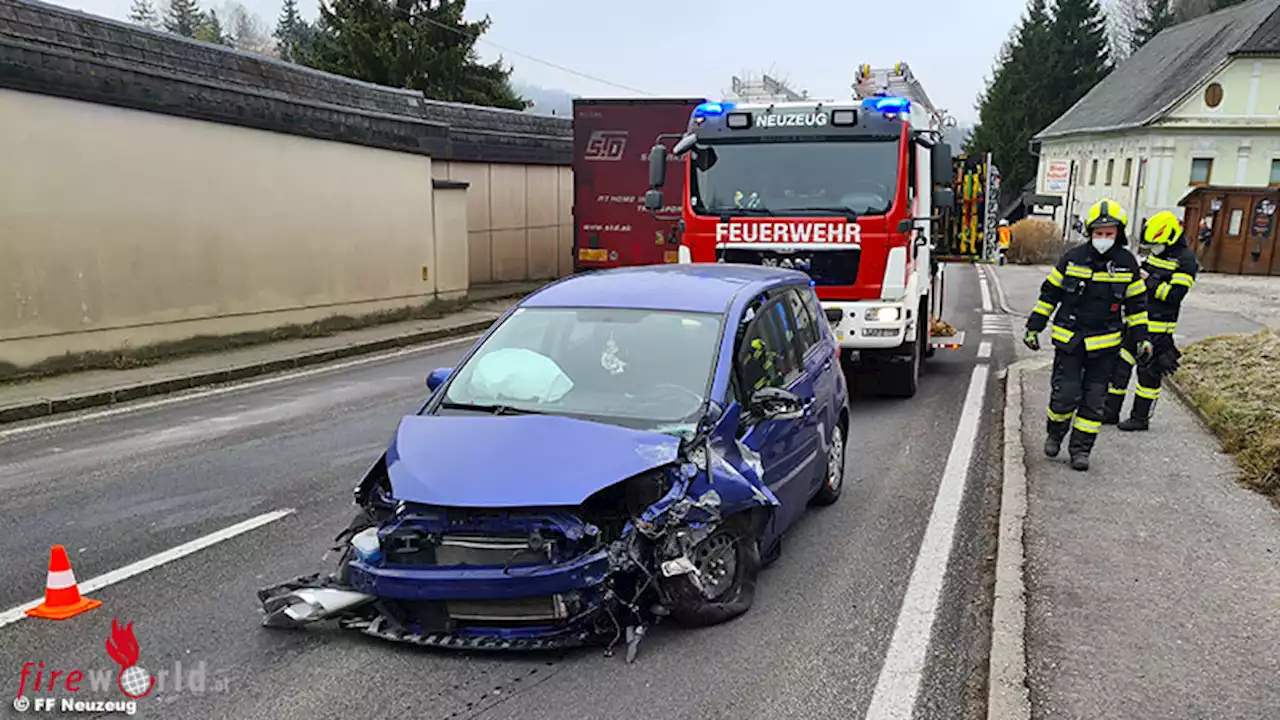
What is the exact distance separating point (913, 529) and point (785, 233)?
4.18 metres

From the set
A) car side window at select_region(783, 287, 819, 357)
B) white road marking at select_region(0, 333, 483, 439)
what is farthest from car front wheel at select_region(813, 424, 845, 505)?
white road marking at select_region(0, 333, 483, 439)

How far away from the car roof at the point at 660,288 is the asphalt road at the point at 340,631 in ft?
5.18

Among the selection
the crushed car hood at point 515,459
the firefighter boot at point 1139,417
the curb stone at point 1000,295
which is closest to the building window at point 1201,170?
the curb stone at point 1000,295

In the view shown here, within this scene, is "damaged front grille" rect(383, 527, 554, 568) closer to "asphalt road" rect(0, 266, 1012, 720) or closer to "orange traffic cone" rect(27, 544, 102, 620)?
"asphalt road" rect(0, 266, 1012, 720)

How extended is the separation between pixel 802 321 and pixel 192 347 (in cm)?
930

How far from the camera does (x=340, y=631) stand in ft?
14.9

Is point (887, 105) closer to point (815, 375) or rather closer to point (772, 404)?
point (815, 375)

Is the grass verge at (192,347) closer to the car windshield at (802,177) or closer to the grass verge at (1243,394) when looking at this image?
the car windshield at (802,177)

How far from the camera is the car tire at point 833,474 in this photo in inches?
257

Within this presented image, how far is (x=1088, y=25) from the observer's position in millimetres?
62906

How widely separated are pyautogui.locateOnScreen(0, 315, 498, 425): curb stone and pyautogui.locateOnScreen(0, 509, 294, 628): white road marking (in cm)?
476

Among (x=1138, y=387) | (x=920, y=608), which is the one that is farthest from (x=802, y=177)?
(x=920, y=608)

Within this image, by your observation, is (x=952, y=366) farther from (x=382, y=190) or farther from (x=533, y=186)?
(x=533, y=186)

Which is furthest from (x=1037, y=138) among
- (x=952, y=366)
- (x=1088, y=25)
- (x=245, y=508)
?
(x=245, y=508)
